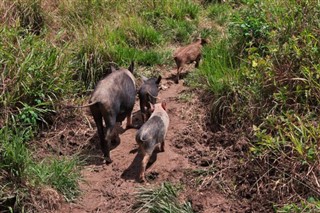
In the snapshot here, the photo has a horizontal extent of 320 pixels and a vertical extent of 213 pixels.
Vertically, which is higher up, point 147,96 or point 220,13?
point 147,96

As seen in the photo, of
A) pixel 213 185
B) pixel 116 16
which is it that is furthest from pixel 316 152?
pixel 116 16

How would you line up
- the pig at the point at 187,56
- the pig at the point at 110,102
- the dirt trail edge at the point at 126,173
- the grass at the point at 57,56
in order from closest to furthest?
the dirt trail edge at the point at 126,173 < the grass at the point at 57,56 < the pig at the point at 110,102 < the pig at the point at 187,56

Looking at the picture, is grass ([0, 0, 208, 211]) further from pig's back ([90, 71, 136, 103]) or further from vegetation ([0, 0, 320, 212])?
pig's back ([90, 71, 136, 103])

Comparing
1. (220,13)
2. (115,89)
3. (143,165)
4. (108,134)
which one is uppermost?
(115,89)

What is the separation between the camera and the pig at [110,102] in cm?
597

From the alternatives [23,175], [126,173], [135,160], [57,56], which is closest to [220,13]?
[57,56]

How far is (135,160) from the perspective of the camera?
614 cm

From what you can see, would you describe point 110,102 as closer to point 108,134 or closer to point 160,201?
point 108,134

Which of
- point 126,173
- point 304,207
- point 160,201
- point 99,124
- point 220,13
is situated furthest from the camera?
point 220,13

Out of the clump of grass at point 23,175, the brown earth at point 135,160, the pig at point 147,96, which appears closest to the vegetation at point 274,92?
the brown earth at point 135,160

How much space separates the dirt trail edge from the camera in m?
5.48

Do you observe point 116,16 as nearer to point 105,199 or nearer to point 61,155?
point 61,155

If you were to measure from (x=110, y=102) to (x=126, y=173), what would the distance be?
83 centimetres

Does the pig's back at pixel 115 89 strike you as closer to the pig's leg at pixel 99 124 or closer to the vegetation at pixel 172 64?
the pig's leg at pixel 99 124
